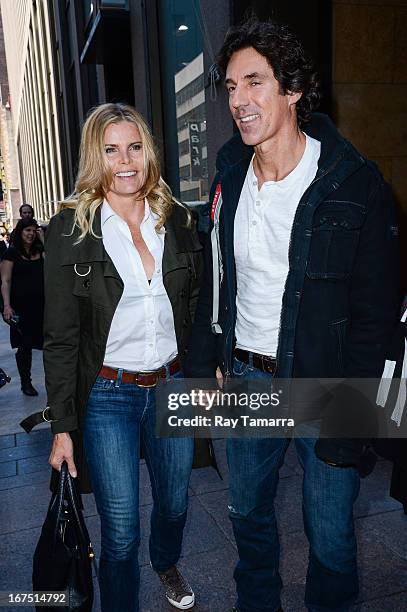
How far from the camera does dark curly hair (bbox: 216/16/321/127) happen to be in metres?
2.19

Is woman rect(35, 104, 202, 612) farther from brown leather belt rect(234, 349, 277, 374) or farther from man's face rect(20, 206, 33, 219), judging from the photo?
man's face rect(20, 206, 33, 219)

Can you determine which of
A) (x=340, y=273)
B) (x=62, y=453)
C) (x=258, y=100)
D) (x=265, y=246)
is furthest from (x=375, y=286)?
(x=62, y=453)

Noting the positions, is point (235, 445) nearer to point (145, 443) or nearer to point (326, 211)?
point (145, 443)

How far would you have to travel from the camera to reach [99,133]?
252 cm

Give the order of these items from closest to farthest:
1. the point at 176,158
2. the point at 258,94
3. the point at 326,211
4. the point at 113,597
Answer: the point at 326,211 → the point at 258,94 → the point at 113,597 → the point at 176,158

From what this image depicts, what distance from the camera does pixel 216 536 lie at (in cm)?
356

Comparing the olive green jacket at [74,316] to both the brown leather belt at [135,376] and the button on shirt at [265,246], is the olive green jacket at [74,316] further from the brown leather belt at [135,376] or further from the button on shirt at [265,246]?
the button on shirt at [265,246]

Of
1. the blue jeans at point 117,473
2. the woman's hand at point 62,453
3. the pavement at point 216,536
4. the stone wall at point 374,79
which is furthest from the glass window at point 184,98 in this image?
the woman's hand at point 62,453

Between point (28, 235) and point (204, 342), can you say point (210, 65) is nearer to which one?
point (28, 235)

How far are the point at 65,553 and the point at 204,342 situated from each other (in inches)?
41.5

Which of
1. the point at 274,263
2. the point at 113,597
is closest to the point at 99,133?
the point at 274,263

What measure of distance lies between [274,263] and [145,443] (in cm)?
106

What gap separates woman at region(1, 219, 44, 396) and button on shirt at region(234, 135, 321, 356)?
4992 millimetres

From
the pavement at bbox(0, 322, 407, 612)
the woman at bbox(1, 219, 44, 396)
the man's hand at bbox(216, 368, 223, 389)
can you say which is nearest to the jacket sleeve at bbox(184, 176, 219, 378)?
the man's hand at bbox(216, 368, 223, 389)
